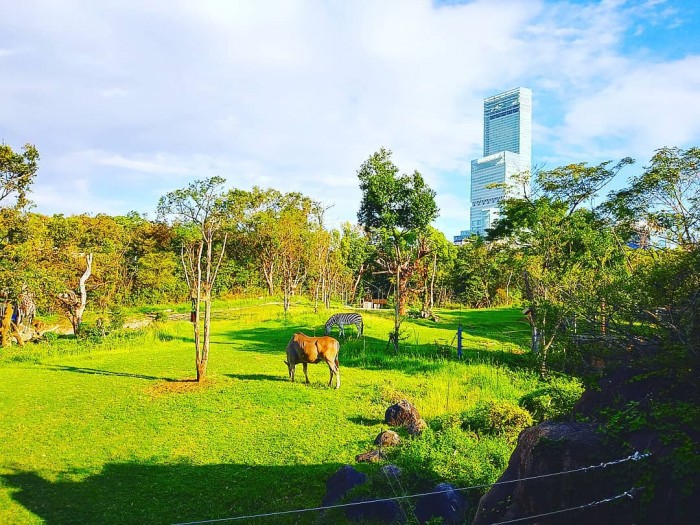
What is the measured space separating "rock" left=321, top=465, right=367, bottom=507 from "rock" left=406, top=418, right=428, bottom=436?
223 cm

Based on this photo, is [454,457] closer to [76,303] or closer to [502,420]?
[502,420]

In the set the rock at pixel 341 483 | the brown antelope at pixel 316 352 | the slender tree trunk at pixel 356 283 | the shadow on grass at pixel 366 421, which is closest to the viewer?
the rock at pixel 341 483

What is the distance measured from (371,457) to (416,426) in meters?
1.39

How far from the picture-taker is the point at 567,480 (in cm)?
387

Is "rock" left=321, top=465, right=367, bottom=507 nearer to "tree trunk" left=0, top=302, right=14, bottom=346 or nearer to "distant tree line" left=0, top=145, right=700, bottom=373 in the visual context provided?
"distant tree line" left=0, top=145, right=700, bottom=373

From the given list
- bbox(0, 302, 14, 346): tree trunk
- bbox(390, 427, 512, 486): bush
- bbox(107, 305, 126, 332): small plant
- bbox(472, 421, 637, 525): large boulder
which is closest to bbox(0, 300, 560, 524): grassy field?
bbox(390, 427, 512, 486): bush

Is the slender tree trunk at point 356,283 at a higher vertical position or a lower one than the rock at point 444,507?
higher

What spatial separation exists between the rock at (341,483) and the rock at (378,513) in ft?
1.51

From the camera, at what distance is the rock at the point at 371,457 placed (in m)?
7.54

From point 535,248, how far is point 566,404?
974cm

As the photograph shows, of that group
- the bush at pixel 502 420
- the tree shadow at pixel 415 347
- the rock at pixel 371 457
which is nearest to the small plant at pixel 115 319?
the tree shadow at pixel 415 347

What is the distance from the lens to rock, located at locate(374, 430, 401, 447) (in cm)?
802

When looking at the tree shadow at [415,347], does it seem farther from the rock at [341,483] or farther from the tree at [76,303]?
the rock at [341,483]

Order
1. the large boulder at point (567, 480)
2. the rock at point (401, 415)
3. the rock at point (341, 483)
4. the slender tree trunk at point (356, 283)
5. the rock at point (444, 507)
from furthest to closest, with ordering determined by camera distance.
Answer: the slender tree trunk at point (356, 283) → the rock at point (401, 415) → the rock at point (341, 483) → the rock at point (444, 507) → the large boulder at point (567, 480)
